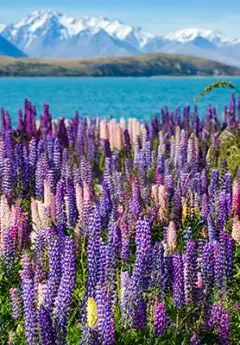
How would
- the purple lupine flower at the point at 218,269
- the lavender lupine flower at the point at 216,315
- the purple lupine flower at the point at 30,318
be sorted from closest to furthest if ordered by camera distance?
1. the purple lupine flower at the point at 30,318
2. the lavender lupine flower at the point at 216,315
3. the purple lupine flower at the point at 218,269

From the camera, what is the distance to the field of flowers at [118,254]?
5.00m

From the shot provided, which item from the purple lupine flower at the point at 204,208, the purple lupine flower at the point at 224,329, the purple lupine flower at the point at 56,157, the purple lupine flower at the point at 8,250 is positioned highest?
the purple lupine flower at the point at 56,157

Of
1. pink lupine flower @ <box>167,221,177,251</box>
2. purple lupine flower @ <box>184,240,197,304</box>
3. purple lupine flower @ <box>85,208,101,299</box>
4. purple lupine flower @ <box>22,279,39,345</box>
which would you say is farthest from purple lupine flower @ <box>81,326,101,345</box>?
pink lupine flower @ <box>167,221,177,251</box>

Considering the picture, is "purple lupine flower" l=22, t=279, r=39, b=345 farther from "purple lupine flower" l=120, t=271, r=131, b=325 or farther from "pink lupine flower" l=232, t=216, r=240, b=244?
"pink lupine flower" l=232, t=216, r=240, b=244

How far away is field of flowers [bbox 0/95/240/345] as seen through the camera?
197 inches

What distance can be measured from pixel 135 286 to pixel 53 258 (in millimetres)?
649

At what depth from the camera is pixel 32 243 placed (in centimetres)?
731

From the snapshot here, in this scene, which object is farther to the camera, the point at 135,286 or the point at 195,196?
the point at 195,196

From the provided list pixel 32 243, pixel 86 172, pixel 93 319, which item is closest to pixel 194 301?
pixel 93 319

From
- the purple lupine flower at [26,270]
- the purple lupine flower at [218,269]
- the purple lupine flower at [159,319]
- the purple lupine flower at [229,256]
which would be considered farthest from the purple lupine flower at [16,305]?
the purple lupine flower at [229,256]

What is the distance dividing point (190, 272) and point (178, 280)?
0.13m

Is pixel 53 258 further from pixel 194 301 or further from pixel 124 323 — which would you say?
pixel 194 301

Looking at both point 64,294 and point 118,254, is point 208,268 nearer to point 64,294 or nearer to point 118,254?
point 118,254

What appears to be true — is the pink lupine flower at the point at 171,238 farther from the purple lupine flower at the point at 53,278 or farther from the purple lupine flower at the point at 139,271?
the purple lupine flower at the point at 53,278
